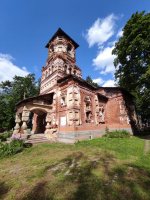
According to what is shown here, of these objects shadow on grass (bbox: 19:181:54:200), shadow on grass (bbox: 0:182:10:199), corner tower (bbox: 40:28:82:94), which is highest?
corner tower (bbox: 40:28:82:94)

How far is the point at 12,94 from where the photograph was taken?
34.2 metres

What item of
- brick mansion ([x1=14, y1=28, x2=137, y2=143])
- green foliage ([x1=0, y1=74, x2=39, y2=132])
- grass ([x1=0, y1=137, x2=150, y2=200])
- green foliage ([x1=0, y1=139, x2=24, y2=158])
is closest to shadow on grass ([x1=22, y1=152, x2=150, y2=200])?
grass ([x1=0, y1=137, x2=150, y2=200])

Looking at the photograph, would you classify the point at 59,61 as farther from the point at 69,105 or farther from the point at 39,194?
the point at 39,194

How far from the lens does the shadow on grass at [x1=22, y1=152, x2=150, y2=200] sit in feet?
13.6

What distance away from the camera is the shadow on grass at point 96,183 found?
163 inches

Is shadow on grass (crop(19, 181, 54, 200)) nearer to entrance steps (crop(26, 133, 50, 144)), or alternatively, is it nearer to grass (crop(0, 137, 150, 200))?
grass (crop(0, 137, 150, 200))

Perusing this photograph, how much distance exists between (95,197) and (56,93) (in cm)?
1405

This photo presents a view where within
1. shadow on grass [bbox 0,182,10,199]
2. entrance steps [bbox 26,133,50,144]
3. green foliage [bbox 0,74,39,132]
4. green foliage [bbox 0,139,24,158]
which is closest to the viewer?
shadow on grass [bbox 0,182,10,199]

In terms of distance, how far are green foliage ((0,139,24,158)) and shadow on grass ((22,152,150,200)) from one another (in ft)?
15.5

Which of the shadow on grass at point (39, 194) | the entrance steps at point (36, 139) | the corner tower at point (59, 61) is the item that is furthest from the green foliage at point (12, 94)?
the shadow on grass at point (39, 194)

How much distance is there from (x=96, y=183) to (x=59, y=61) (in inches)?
715

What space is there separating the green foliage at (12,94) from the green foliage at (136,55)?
2605cm

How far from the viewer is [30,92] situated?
117ft

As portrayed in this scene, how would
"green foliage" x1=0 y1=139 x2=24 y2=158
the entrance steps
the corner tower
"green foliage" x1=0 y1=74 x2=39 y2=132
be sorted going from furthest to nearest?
"green foliage" x1=0 y1=74 x2=39 y2=132, the corner tower, the entrance steps, "green foliage" x1=0 y1=139 x2=24 y2=158
